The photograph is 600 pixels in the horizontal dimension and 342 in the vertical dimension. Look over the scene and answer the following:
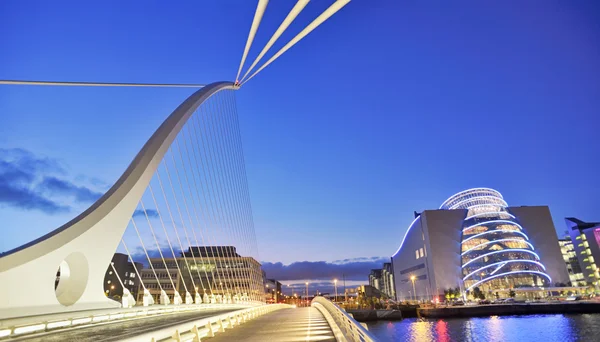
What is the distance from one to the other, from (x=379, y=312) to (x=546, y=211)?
227ft

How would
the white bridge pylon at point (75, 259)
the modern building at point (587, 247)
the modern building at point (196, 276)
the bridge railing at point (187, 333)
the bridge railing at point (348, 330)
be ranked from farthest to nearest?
the modern building at point (587, 247)
the modern building at point (196, 276)
the white bridge pylon at point (75, 259)
the bridge railing at point (187, 333)
the bridge railing at point (348, 330)

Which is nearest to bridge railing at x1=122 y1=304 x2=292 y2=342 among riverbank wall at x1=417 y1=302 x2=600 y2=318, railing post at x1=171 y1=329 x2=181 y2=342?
railing post at x1=171 y1=329 x2=181 y2=342

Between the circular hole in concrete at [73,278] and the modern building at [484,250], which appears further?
the modern building at [484,250]

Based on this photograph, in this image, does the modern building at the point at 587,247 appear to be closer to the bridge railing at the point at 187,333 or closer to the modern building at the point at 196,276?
the modern building at the point at 196,276

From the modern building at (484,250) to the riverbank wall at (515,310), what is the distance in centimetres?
2385

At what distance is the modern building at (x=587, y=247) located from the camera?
360 feet

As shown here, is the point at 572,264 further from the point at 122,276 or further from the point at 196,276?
the point at 122,276

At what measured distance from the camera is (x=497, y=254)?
92.2 m

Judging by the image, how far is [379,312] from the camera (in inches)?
2613

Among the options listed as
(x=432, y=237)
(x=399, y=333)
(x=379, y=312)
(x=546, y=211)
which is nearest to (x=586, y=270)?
(x=546, y=211)

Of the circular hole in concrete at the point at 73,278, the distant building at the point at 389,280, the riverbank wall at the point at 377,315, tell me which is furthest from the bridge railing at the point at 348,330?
the distant building at the point at 389,280

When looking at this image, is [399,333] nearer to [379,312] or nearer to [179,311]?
[379,312]

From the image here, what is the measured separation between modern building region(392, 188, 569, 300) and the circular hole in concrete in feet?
305

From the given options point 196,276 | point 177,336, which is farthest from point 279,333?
point 196,276
